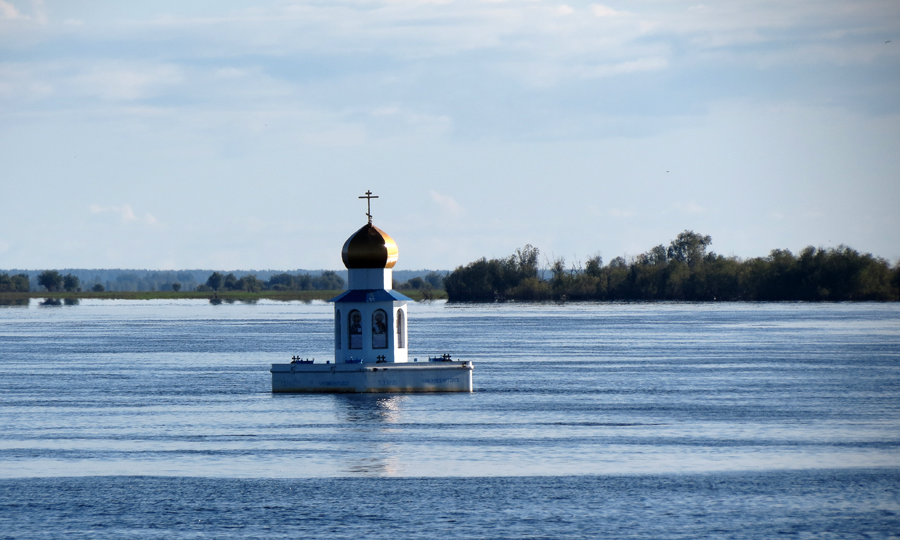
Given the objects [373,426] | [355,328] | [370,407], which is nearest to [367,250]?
[355,328]

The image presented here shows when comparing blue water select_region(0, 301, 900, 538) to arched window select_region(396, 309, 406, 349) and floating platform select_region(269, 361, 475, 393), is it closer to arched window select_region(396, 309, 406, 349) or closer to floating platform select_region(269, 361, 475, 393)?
floating platform select_region(269, 361, 475, 393)

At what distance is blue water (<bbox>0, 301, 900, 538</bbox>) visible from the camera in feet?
82.9

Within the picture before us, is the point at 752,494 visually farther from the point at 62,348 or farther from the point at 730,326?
the point at 730,326

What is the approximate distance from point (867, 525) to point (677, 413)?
1958 centimetres

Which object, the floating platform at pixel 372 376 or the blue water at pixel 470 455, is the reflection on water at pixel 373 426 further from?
the floating platform at pixel 372 376

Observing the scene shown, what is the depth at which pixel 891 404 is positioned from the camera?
4659 centimetres

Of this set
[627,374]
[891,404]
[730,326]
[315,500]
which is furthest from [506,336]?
[315,500]

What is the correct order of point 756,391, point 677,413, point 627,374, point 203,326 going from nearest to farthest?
point 677,413 → point 756,391 → point 627,374 → point 203,326

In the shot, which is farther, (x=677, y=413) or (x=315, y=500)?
(x=677, y=413)

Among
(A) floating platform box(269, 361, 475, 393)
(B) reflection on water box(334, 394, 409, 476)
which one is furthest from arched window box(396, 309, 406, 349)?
(B) reflection on water box(334, 394, 409, 476)

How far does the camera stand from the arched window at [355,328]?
47562 mm

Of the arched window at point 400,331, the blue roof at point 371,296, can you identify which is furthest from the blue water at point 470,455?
the blue roof at point 371,296

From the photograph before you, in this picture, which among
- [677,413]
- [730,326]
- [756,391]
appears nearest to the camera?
[677,413]

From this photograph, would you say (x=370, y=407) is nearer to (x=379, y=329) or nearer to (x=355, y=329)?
(x=379, y=329)
